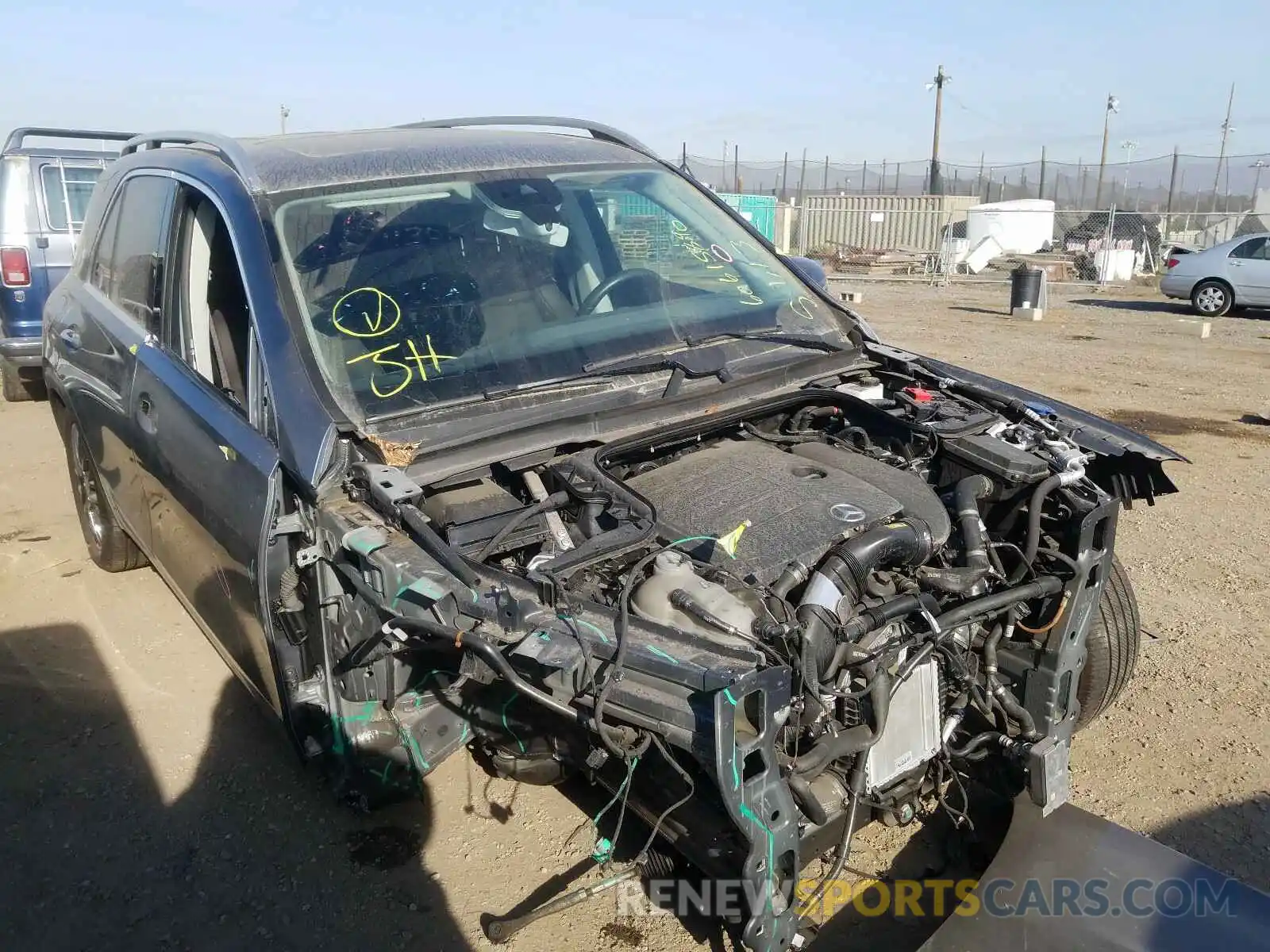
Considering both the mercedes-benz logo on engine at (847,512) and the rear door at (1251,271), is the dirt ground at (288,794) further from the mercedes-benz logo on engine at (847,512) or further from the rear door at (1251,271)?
the rear door at (1251,271)

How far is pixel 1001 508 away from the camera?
295 cm

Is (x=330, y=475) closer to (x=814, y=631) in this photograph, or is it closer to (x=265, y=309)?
(x=265, y=309)

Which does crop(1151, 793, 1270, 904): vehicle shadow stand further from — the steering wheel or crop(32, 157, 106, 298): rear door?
crop(32, 157, 106, 298): rear door

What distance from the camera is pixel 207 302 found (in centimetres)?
326

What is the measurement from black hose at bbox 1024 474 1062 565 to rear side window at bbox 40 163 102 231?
818cm

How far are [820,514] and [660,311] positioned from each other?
1121 millimetres

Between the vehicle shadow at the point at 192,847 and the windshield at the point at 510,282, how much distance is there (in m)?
1.35

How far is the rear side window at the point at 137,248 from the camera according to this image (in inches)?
137

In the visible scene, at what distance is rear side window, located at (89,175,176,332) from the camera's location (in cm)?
349

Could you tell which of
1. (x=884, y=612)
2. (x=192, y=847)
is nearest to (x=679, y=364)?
(x=884, y=612)

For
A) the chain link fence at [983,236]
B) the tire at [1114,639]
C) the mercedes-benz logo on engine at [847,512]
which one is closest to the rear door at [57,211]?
the mercedes-benz logo on engine at [847,512]

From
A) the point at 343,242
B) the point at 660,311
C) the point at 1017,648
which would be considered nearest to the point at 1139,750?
the point at 1017,648

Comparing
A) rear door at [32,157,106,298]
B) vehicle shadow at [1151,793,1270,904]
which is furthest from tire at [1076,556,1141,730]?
rear door at [32,157,106,298]

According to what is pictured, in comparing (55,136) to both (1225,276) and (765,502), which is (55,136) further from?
(1225,276)
